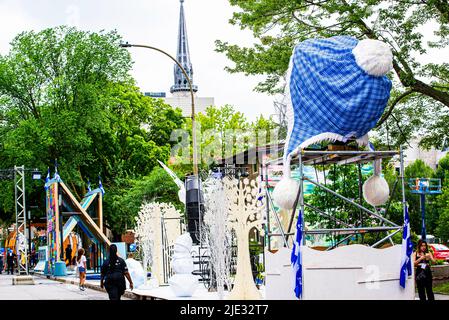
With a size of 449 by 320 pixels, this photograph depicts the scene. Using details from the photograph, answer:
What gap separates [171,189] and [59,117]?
819 cm

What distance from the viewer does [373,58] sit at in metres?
14.1

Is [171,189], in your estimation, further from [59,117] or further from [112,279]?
[112,279]

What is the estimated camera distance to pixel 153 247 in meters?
28.4

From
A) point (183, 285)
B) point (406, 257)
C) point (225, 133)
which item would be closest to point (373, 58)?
point (406, 257)

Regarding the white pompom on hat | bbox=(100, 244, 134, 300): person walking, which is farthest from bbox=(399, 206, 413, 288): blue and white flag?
bbox=(100, 244, 134, 300): person walking

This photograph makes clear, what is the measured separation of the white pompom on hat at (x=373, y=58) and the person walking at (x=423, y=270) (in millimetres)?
4497

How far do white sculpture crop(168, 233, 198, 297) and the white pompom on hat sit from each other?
9.95 meters

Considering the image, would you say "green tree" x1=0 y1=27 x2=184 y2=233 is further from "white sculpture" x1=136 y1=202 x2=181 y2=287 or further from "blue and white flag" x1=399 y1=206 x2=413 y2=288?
"blue and white flag" x1=399 y1=206 x2=413 y2=288

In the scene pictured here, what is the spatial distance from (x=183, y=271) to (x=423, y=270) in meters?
7.45

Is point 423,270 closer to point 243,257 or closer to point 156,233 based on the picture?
point 243,257

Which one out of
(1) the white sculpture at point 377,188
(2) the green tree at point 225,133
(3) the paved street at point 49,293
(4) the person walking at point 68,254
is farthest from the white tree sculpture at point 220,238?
(2) the green tree at point 225,133

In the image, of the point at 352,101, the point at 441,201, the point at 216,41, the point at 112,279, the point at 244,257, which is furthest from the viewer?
the point at 441,201

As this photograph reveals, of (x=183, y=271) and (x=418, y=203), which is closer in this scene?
(x=183, y=271)
